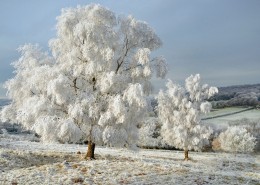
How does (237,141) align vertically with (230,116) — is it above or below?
below

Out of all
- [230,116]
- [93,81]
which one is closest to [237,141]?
[230,116]

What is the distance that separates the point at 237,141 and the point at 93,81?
63.2 meters

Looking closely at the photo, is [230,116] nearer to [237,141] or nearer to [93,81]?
[237,141]

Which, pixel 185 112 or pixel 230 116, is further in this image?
pixel 230 116

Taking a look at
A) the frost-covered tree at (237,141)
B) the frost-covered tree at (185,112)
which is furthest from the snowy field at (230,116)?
the frost-covered tree at (185,112)

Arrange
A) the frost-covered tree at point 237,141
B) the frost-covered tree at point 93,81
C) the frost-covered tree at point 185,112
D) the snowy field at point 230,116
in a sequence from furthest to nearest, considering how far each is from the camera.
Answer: the snowy field at point 230,116 → the frost-covered tree at point 237,141 → the frost-covered tree at point 185,112 → the frost-covered tree at point 93,81

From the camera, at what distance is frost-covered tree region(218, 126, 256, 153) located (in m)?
87.4

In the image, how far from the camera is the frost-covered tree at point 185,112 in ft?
178

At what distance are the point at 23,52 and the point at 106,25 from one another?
8.52m

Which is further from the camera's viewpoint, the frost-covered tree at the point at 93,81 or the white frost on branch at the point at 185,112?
the white frost on branch at the point at 185,112

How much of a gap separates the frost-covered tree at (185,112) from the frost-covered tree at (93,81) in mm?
22015

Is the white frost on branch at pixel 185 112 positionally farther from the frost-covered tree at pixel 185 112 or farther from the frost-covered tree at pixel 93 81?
the frost-covered tree at pixel 93 81

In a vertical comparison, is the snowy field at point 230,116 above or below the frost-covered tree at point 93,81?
above

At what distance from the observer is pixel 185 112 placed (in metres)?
55.1
